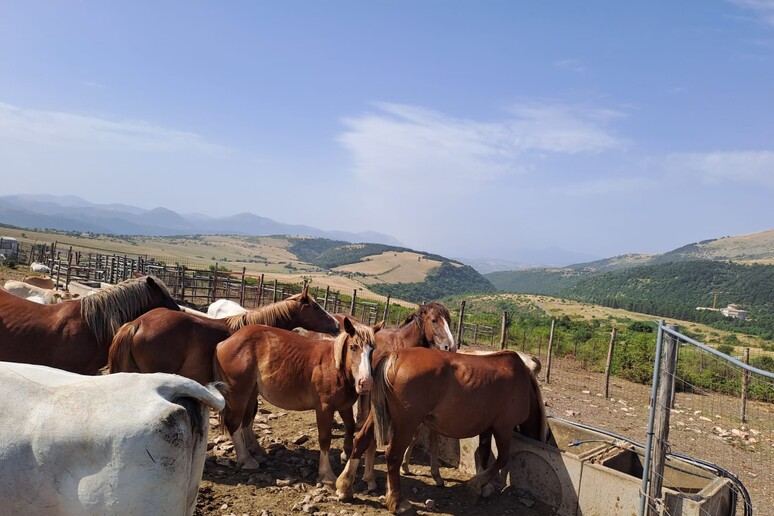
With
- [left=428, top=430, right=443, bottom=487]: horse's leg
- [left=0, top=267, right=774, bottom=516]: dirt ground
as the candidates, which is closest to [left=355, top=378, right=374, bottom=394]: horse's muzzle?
[left=0, top=267, right=774, bottom=516]: dirt ground

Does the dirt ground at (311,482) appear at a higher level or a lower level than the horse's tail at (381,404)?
lower

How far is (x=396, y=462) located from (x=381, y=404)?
64cm

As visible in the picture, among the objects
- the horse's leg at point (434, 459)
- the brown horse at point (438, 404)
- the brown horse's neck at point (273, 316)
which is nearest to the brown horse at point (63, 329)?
the brown horse's neck at point (273, 316)

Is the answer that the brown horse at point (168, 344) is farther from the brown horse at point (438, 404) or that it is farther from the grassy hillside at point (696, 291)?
the grassy hillside at point (696, 291)

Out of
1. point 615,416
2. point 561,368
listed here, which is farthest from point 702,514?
point 561,368

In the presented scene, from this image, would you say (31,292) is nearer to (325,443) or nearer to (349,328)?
(325,443)

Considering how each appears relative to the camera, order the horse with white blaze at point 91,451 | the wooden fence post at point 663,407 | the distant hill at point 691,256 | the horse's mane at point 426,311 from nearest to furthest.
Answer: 1. the horse with white blaze at point 91,451
2. the wooden fence post at point 663,407
3. the horse's mane at point 426,311
4. the distant hill at point 691,256

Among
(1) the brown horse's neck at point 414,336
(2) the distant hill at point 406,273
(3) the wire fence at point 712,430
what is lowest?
(2) the distant hill at point 406,273

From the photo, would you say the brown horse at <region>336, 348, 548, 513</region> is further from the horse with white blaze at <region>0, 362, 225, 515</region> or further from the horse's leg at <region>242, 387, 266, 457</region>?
the horse with white blaze at <region>0, 362, 225, 515</region>

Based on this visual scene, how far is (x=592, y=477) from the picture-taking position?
538cm

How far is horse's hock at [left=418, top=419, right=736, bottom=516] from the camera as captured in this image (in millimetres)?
4961

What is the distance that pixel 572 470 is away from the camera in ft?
18.2

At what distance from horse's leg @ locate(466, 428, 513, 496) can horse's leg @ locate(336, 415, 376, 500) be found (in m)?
1.29

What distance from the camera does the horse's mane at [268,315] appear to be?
7.52 meters
